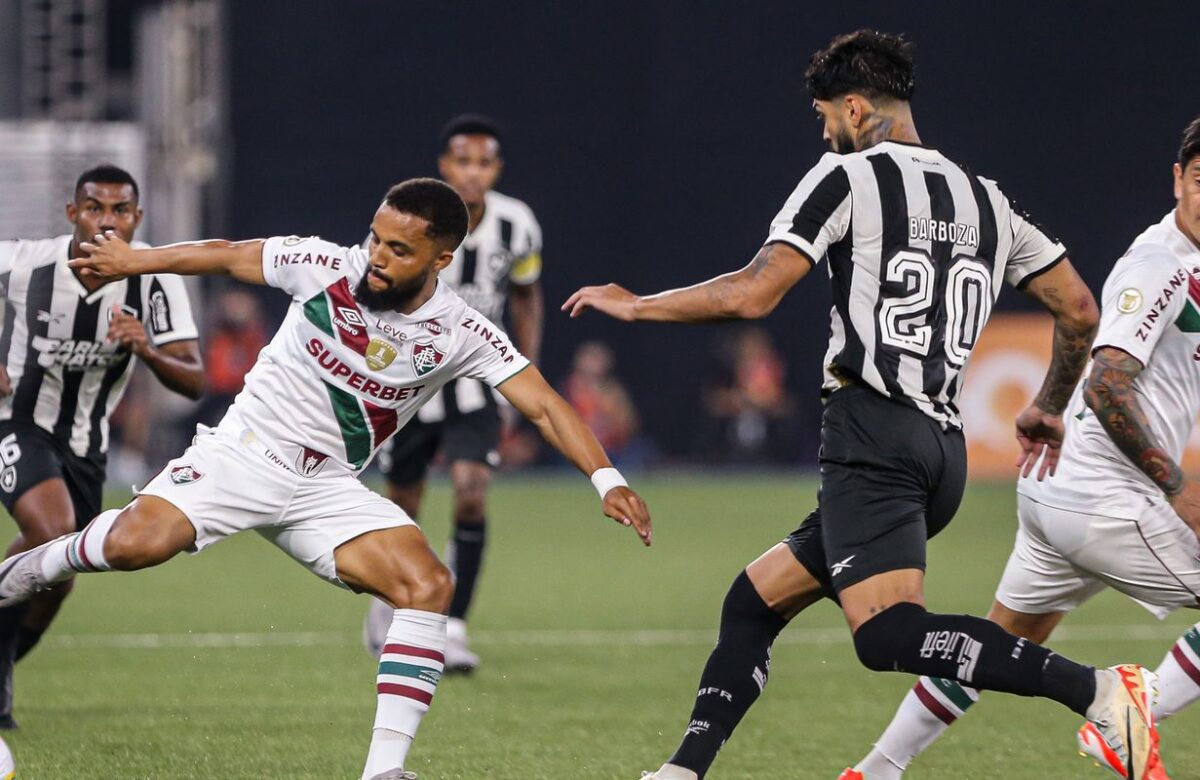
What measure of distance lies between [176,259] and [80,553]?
1.00 meters

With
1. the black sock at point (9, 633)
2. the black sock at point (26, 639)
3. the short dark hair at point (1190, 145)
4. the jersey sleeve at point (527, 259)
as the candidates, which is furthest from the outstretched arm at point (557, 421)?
the jersey sleeve at point (527, 259)

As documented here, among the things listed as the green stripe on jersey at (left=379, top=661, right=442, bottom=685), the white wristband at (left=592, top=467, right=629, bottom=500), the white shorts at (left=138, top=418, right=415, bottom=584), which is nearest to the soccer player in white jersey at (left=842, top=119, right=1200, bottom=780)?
the white wristband at (left=592, top=467, right=629, bottom=500)

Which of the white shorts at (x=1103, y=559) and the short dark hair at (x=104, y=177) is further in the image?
the short dark hair at (x=104, y=177)

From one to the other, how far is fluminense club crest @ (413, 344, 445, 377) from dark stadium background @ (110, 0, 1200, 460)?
59.6 ft

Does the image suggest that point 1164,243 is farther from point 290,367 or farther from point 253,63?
point 253,63

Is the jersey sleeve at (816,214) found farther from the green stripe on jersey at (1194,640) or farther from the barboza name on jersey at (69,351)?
the barboza name on jersey at (69,351)

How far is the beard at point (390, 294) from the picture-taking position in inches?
210

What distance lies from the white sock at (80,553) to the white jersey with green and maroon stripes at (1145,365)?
3.04 m

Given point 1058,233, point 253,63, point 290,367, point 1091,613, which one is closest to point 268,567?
point 1091,613

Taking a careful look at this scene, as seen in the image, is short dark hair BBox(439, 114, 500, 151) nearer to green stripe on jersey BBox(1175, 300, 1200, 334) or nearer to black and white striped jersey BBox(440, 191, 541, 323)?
black and white striped jersey BBox(440, 191, 541, 323)

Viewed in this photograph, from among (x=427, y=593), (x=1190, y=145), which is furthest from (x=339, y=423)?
(x=1190, y=145)

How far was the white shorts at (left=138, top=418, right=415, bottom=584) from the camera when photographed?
538 cm

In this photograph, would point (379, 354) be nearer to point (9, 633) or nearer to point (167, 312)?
point (167, 312)

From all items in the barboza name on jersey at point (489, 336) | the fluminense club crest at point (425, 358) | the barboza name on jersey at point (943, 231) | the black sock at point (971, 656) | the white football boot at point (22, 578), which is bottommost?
the white football boot at point (22, 578)
